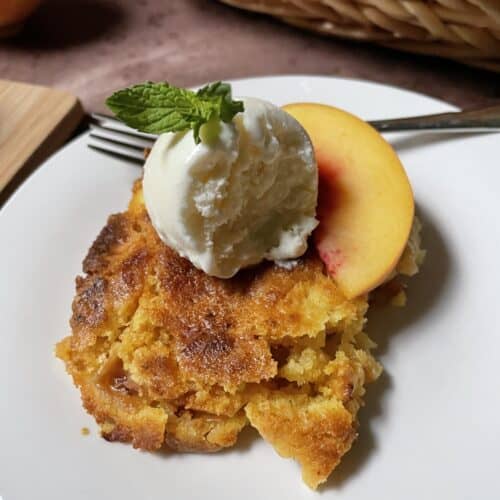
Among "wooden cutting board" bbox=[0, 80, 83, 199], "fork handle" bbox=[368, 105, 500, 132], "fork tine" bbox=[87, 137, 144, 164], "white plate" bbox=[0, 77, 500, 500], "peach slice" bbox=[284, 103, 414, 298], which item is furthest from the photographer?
"wooden cutting board" bbox=[0, 80, 83, 199]

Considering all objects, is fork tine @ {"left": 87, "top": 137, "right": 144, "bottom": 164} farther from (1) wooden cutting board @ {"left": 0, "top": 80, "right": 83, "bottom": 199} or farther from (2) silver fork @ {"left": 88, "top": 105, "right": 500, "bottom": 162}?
(1) wooden cutting board @ {"left": 0, "top": 80, "right": 83, "bottom": 199}

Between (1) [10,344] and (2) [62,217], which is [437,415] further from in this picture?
(2) [62,217]

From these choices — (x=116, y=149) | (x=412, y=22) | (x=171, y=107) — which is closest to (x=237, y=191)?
(x=171, y=107)

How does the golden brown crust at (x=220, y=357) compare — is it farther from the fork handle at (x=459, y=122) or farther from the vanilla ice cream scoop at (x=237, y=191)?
the fork handle at (x=459, y=122)

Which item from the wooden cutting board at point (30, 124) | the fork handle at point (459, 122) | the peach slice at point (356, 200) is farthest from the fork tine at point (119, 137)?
the fork handle at point (459, 122)

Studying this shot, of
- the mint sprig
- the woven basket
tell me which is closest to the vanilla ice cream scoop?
the mint sprig

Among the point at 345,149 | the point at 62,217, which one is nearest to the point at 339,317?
the point at 345,149
